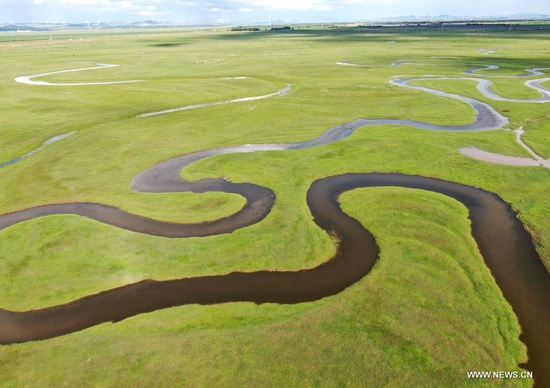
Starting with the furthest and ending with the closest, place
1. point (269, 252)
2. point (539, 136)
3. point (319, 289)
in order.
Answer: point (539, 136), point (269, 252), point (319, 289)

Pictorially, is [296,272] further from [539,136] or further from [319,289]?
[539,136]

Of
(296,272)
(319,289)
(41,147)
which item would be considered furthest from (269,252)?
(41,147)

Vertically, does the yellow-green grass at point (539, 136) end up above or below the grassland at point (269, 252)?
above

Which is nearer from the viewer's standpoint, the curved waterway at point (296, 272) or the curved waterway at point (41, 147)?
the curved waterway at point (296, 272)

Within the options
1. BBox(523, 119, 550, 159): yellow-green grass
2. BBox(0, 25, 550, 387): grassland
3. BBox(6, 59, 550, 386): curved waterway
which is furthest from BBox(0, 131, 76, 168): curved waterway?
BBox(523, 119, 550, 159): yellow-green grass

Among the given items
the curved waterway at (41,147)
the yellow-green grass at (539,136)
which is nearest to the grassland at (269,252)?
the yellow-green grass at (539,136)

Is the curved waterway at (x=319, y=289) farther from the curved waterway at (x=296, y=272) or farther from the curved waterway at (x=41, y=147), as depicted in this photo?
the curved waterway at (x=41, y=147)

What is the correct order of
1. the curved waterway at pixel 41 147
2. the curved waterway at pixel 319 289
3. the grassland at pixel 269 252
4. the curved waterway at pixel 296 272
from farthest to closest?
the curved waterway at pixel 41 147 → the curved waterway at pixel 296 272 → the curved waterway at pixel 319 289 → the grassland at pixel 269 252

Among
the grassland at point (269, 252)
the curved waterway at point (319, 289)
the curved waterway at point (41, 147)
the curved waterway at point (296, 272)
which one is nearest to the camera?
the grassland at point (269, 252)

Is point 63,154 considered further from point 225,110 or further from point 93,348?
point 93,348
